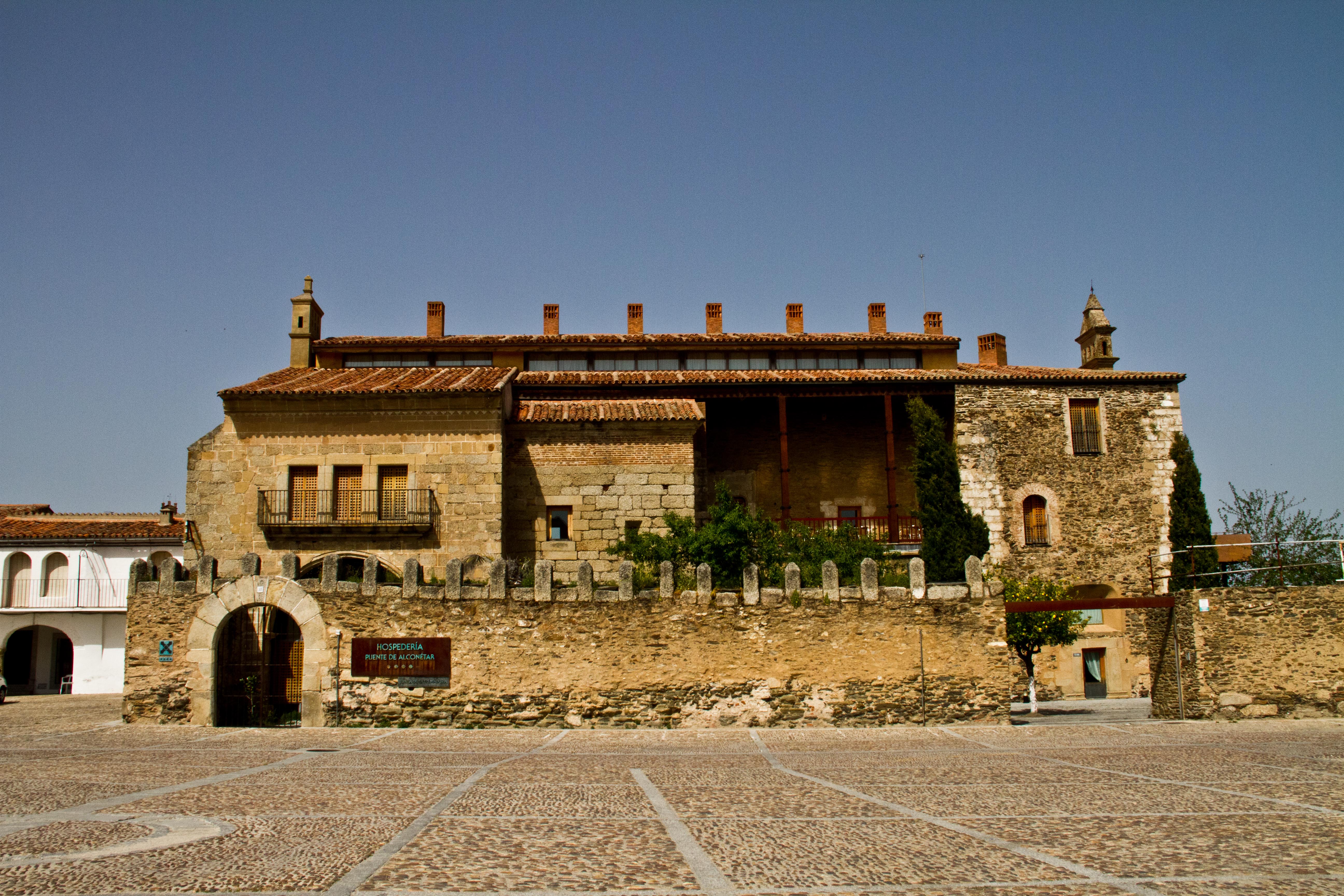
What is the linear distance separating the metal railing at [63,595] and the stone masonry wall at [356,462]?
35.0 ft

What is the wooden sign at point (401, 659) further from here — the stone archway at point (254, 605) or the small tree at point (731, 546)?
the small tree at point (731, 546)

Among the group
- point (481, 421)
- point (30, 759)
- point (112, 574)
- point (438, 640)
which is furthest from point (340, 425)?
point (112, 574)

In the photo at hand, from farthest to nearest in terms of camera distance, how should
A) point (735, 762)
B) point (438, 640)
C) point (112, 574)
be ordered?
point (112, 574)
point (438, 640)
point (735, 762)

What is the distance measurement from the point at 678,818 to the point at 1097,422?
22.5 metres

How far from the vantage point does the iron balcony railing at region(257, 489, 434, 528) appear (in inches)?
842

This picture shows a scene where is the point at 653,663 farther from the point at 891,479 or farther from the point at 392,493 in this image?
the point at 891,479

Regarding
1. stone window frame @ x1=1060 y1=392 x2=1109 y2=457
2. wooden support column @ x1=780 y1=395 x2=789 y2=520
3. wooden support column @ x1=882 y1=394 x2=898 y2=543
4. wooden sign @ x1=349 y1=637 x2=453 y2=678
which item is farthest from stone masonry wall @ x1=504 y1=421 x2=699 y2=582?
stone window frame @ x1=1060 y1=392 x2=1109 y2=457

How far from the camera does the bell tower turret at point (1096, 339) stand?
31062 millimetres

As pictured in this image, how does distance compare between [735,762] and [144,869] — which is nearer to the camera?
[144,869]

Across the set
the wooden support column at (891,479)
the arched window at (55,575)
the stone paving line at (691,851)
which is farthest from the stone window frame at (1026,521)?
the arched window at (55,575)

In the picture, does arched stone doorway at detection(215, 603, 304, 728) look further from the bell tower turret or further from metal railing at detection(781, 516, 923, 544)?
the bell tower turret

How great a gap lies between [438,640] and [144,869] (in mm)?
10211

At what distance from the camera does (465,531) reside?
2162 centimetres

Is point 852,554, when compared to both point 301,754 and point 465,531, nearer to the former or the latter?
point 465,531
